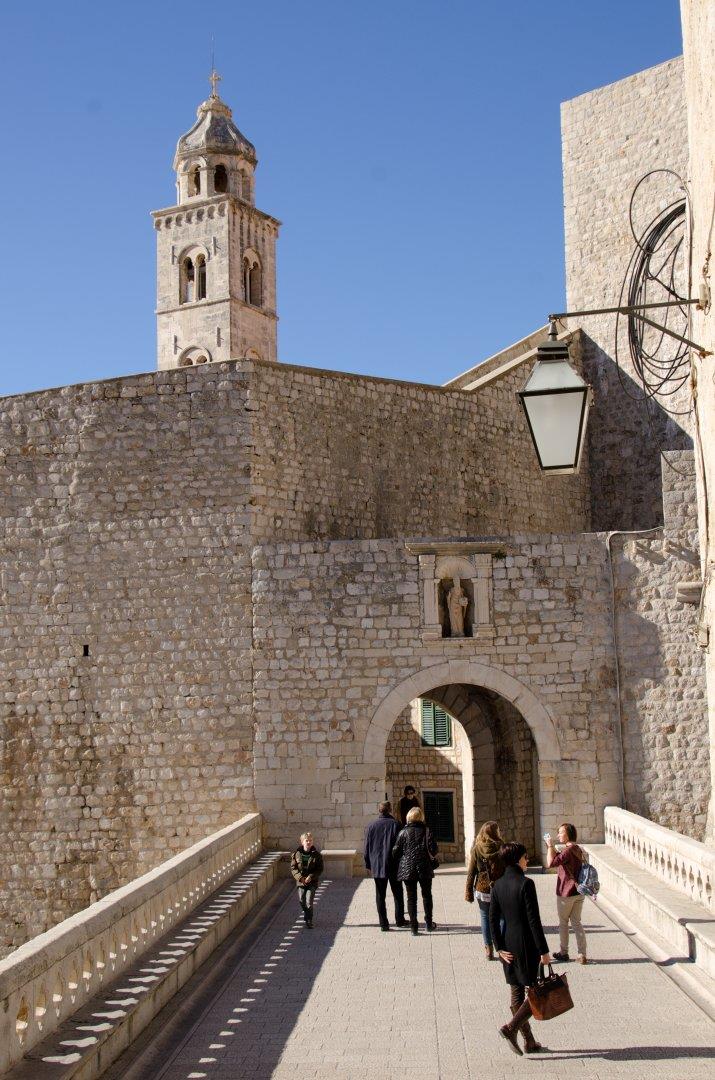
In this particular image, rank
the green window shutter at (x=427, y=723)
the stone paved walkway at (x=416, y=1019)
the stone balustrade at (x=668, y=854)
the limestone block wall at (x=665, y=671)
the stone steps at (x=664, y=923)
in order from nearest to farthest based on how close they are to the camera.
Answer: the stone paved walkway at (x=416, y=1019) → the stone steps at (x=664, y=923) → the stone balustrade at (x=668, y=854) → the limestone block wall at (x=665, y=671) → the green window shutter at (x=427, y=723)

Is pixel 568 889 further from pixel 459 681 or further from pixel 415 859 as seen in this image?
pixel 459 681

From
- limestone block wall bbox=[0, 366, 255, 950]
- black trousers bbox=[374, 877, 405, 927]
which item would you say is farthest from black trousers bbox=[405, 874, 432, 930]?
limestone block wall bbox=[0, 366, 255, 950]

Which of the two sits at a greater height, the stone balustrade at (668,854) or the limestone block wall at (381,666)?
the limestone block wall at (381,666)

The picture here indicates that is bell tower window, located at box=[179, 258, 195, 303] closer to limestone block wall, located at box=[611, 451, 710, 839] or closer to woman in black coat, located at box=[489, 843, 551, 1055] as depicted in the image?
limestone block wall, located at box=[611, 451, 710, 839]

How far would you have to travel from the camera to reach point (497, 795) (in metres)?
19.0

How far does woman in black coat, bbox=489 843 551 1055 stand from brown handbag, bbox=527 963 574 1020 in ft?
0.45

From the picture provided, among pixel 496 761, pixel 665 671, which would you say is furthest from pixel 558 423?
pixel 496 761

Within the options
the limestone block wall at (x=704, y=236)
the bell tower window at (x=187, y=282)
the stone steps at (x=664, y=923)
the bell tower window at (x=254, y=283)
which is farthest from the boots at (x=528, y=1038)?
the bell tower window at (x=254, y=283)

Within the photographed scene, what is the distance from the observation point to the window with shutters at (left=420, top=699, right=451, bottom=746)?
23750 millimetres

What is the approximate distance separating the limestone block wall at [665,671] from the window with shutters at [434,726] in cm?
902

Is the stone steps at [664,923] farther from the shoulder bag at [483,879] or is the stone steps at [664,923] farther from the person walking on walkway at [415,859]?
the person walking on walkway at [415,859]

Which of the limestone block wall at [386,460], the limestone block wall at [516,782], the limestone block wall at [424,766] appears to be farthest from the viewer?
the limestone block wall at [424,766]

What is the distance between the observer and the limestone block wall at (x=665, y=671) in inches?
580

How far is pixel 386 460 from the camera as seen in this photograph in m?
17.2
